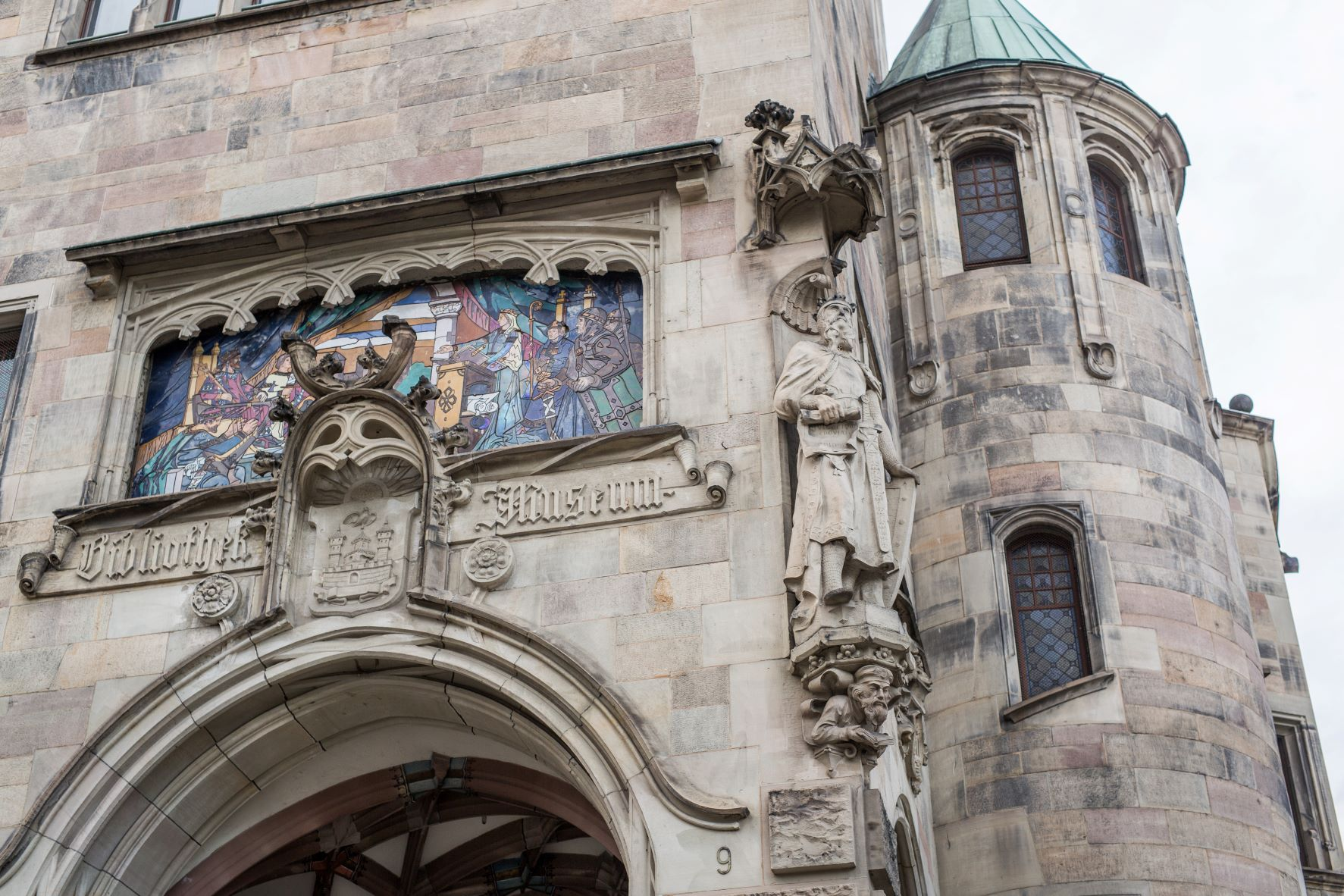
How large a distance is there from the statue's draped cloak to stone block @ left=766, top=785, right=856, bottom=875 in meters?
1.02

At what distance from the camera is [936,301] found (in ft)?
55.7

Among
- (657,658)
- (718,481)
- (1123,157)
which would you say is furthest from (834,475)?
(1123,157)

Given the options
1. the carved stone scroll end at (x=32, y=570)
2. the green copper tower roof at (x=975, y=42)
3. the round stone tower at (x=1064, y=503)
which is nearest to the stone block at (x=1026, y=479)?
the round stone tower at (x=1064, y=503)

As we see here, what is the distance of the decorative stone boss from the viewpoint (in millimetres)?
9992

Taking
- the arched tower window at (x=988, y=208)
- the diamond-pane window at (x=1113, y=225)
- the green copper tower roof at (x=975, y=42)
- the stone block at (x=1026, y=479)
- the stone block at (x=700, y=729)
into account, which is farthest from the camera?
the green copper tower roof at (x=975, y=42)

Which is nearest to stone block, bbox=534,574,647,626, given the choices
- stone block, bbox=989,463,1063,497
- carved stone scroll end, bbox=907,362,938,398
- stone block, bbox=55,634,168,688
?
stone block, bbox=55,634,168,688

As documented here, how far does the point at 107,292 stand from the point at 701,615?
5.41m

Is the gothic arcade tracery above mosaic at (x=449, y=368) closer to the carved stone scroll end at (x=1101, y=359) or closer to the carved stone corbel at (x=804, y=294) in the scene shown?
the carved stone corbel at (x=804, y=294)

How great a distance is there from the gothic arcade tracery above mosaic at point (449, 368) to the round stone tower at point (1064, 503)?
465 centimetres

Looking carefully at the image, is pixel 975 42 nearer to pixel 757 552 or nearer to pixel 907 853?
pixel 907 853

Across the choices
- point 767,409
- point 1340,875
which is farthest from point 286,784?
point 1340,875

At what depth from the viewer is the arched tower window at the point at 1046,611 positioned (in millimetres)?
15023

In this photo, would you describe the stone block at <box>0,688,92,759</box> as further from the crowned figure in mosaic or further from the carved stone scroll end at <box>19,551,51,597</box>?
the crowned figure in mosaic

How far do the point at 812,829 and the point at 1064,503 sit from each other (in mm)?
6520
